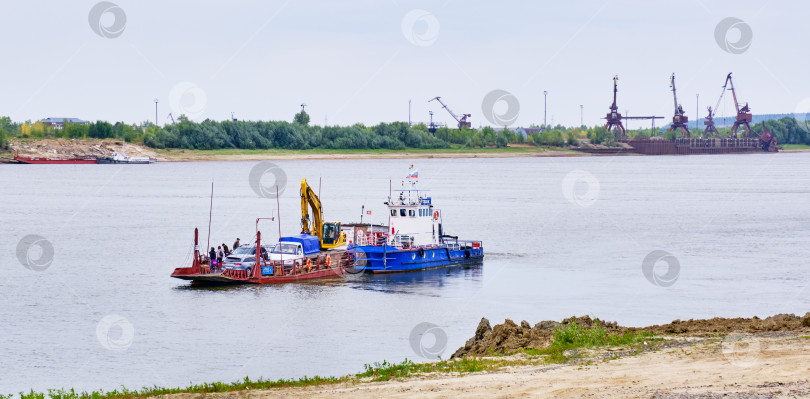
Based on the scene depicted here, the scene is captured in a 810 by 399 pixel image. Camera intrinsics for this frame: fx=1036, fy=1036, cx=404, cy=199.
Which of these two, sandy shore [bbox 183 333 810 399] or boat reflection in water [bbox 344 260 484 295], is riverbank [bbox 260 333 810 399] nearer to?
sandy shore [bbox 183 333 810 399]

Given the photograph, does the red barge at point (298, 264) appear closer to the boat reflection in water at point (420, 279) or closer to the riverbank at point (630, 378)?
the boat reflection in water at point (420, 279)

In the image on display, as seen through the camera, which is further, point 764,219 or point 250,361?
point 764,219

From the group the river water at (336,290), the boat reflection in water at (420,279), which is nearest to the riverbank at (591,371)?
the river water at (336,290)

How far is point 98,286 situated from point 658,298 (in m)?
26.4

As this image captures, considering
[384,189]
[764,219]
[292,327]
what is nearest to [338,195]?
[384,189]

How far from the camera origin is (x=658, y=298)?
45.6 metres

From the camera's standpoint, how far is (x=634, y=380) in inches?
819

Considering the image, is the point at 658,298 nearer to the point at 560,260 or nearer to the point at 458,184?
the point at 560,260

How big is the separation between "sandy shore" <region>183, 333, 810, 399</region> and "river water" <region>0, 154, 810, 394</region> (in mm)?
8981

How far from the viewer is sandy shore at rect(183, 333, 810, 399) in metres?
19.8

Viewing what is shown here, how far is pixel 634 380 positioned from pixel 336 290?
29.8 meters

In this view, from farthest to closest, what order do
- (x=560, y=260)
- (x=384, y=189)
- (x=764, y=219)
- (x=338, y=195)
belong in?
(x=384, y=189)
(x=338, y=195)
(x=764, y=219)
(x=560, y=260)

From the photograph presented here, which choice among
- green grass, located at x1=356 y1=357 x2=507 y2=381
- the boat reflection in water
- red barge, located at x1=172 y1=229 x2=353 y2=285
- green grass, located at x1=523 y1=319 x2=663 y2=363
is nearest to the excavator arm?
red barge, located at x1=172 y1=229 x2=353 y2=285

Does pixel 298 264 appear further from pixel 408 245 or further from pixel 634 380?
pixel 634 380
